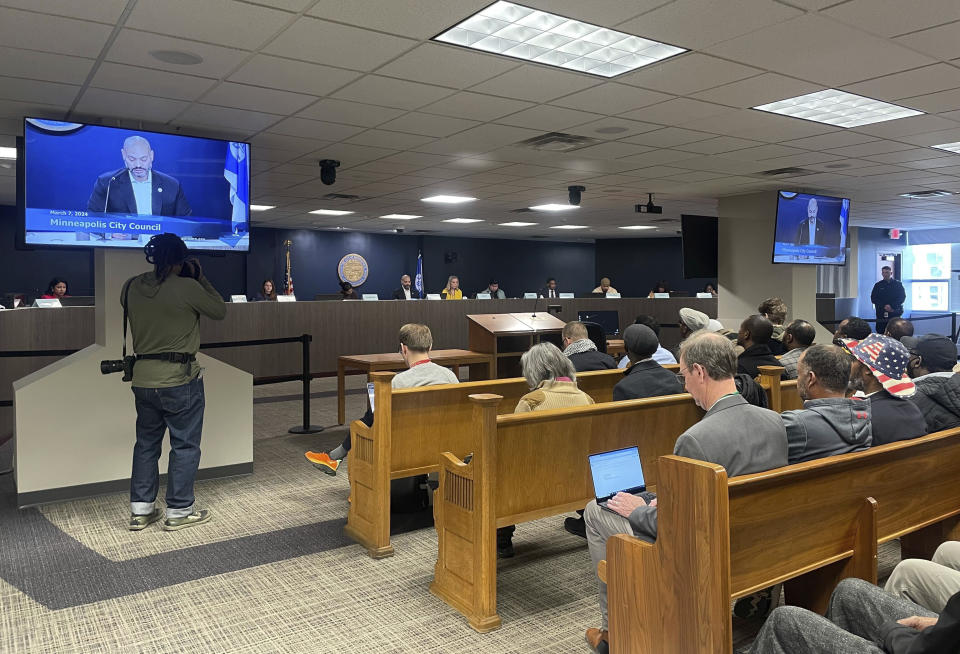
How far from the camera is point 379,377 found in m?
3.63

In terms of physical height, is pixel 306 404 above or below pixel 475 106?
below

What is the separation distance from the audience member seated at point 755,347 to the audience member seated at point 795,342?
0.31 ft

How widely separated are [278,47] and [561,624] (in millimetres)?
3095

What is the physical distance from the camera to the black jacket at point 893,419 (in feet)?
8.77

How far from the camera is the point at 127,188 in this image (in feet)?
15.6

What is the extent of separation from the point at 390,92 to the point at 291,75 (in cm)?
65

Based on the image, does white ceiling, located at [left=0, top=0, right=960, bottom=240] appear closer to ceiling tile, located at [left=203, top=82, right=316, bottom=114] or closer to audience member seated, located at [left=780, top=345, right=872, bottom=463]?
ceiling tile, located at [left=203, top=82, right=316, bottom=114]

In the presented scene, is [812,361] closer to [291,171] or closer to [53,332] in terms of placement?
[291,171]

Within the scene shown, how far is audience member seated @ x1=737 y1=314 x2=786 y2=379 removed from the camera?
172 inches

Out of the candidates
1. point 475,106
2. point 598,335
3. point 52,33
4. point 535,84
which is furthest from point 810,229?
point 52,33

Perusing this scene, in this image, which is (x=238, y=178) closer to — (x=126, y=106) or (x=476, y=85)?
(x=126, y=106)

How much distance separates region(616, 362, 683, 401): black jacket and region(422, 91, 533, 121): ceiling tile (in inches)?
82.8

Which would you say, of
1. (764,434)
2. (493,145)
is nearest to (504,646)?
(764,434)

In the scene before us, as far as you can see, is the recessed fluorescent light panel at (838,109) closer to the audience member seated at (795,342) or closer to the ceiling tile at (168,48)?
the audience member seated at (795,342)
